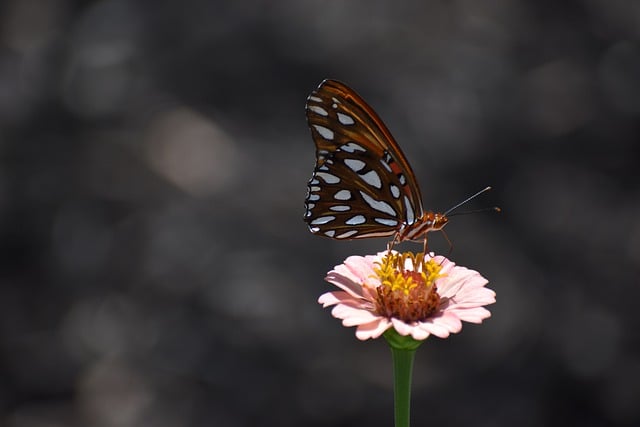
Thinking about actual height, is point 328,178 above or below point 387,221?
above

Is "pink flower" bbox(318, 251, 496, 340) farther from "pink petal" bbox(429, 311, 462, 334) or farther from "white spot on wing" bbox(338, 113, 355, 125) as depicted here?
"white spot on wing" bbox(338, 113, 355, 125)

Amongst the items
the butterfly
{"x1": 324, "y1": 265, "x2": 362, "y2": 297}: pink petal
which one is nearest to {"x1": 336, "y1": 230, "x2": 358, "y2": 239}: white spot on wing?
the butterfly

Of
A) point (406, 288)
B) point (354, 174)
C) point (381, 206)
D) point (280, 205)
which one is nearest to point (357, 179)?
point (354, 174)

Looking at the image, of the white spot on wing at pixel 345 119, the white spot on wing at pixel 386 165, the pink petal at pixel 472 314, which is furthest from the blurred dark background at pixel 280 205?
the pink petal at pixel 472 314

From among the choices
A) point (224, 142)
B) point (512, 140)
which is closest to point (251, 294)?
point (224, 142)

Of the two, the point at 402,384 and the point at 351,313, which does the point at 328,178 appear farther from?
the point at 402,384

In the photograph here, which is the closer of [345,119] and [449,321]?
[449,321]
